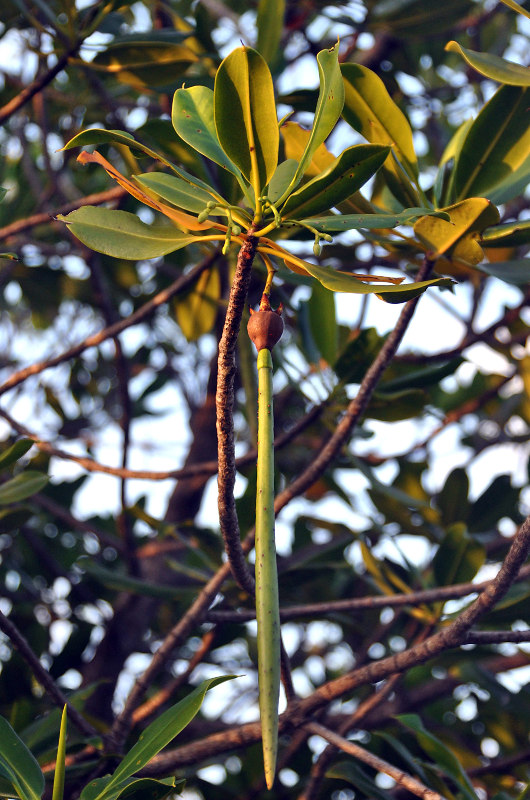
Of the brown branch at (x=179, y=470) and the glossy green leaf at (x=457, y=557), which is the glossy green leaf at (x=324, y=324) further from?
the glossy green leaf at (x=457, y=557)

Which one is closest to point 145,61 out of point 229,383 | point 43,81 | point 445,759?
point 43,81

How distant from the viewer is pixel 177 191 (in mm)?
773

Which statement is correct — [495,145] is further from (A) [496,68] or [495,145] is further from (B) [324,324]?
(B) [324,324]

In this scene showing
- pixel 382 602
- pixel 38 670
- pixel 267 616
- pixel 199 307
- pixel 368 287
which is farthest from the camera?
pixel 199 307

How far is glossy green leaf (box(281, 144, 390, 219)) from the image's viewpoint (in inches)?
27.4

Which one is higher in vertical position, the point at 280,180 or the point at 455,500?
the point at 280,180

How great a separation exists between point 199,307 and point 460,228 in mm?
869

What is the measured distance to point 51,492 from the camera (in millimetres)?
2207

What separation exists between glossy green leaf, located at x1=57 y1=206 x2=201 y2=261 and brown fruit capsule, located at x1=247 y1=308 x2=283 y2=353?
4.1 inches

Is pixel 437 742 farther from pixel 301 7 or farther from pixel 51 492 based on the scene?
pixel 301 7

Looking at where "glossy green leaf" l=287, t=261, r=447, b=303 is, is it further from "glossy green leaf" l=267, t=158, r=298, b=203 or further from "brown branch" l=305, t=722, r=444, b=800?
"brown branch" l=305, t=722, r=444, b=800

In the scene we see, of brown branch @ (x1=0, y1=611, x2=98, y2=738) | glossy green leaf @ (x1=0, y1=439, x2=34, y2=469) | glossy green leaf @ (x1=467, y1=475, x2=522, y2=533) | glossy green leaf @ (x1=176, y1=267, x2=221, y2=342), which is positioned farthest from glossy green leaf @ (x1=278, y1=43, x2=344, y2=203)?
glossy green leaf @ (x1=467, y1=475, x2=522, y2=533)

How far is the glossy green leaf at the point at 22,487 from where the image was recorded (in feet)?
3.91

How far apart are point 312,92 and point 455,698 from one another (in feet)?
5.47
